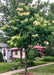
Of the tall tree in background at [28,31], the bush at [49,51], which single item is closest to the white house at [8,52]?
the bush at [49,51]

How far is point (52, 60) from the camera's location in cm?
2894

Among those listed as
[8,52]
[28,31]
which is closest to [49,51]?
[8,52]

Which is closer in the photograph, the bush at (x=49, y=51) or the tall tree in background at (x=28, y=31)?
the tall tree in background at (x=28, y=31)

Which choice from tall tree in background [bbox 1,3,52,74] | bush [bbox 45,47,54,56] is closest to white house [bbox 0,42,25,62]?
bush [bbox 45,47,54,56]

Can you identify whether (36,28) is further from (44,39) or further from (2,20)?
(2,20)

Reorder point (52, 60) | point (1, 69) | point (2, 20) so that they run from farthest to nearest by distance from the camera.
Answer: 1. point (52, 60)
2. point (2, 20)
3. point (1, 69)

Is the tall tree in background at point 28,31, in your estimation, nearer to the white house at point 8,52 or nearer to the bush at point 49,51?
the white house at point 8,52

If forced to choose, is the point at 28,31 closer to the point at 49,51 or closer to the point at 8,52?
the point at 8,52

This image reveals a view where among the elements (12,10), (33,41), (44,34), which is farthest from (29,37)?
(12,10)

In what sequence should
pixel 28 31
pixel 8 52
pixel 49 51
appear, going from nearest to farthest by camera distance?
pixel 28 31 → pixel 8 52 → pixel 49 51

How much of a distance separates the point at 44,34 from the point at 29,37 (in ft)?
4.40

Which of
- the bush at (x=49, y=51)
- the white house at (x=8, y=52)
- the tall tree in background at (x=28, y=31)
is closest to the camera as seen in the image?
the tall tree in background at (x=28, y=31)

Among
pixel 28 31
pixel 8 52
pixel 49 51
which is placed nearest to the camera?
pixel 28 31

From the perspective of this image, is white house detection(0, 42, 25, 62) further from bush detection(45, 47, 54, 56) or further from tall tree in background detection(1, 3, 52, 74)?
tall tree in background detection(1, 3, 52, 74)
